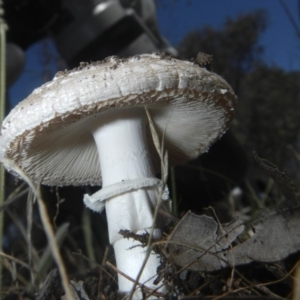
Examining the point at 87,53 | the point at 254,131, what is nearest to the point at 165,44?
the point at 87,53

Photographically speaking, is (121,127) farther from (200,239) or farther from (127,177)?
(200,239)

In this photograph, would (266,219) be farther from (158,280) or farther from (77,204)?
(77,204)

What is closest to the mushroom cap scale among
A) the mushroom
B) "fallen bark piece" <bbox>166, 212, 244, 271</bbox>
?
the mushroom

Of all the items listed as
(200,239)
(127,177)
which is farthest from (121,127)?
(200,239)

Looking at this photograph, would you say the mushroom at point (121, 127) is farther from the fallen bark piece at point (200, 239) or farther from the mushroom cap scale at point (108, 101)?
the fallen bark piece at point (200, 239)

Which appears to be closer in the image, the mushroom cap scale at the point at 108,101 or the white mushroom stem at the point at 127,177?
the mushroom cap scale at the point at 108,101

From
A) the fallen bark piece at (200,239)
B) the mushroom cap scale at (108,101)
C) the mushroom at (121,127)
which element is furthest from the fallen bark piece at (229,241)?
the mushroom cap scale at (108,101)

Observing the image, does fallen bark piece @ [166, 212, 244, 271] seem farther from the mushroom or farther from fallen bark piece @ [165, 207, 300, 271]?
the mushroom
